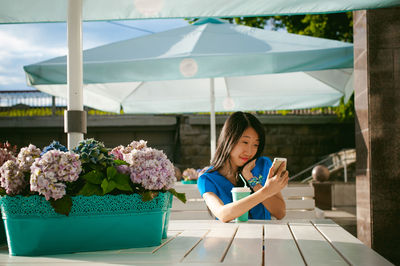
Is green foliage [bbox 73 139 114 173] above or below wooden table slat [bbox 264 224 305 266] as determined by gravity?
above

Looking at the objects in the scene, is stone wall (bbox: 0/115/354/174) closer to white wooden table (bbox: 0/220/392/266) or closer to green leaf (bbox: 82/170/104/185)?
white wooden table (bbox: 0/220/392/266)

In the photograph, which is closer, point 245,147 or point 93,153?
point 93,153

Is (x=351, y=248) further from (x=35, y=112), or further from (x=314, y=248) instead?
(x=35, y=112)

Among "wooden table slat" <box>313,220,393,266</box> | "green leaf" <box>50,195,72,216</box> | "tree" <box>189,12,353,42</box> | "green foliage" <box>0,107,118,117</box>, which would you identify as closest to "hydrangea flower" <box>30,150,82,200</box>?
"green leaf" <box>50,195,72,216</box>

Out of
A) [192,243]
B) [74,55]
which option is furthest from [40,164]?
[74,55]

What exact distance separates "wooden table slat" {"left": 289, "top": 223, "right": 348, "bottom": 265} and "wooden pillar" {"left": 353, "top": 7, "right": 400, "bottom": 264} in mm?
1858

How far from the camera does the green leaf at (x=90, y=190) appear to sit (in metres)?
1.37

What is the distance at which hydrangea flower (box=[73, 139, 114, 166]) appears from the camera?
1.41 m

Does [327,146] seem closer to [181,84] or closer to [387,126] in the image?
[181,84]

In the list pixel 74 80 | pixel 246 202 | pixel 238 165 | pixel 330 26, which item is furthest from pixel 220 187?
pixel 330 26

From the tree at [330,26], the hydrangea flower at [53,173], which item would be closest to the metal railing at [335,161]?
the tree at [330,26]

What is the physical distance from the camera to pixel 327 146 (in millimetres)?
14625

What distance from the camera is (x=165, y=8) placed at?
108 inches

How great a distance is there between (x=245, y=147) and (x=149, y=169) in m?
1.20
